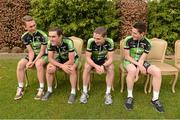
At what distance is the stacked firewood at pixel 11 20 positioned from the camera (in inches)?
390

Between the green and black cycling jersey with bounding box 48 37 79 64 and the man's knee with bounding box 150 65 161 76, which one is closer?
the man's knee with bounding box 150 65 161 76

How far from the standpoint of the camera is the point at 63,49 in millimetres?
6129

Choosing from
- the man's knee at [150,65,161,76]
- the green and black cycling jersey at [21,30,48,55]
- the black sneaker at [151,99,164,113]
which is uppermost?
the green and black cycling jersey at [21,30,48,55]

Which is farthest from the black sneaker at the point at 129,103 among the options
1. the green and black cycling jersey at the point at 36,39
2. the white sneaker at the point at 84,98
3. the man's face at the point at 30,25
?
the man's face at the point at 30,25

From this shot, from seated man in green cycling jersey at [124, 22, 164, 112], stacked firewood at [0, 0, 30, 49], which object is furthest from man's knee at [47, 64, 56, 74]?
stacked firewood at [0, 0, 30, 49]

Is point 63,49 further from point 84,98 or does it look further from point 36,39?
point 84,98

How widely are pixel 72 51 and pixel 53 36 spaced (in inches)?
16.4

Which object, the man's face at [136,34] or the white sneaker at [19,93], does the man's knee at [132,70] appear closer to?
the man's face at [136,34]

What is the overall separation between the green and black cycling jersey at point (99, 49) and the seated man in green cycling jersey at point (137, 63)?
0.29 m

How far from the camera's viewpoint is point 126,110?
567 cm

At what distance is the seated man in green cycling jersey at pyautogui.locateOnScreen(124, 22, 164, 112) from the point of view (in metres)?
5.86

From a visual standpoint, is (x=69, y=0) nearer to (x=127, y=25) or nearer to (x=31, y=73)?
(x=127, y=25)

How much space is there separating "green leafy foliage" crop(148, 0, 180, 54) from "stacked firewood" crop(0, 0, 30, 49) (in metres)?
3.41

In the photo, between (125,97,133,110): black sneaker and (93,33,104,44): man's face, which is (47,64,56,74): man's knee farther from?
(125,97,133,110): black sneaker
